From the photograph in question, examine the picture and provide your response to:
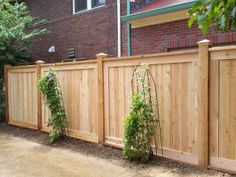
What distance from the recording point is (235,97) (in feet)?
14.1

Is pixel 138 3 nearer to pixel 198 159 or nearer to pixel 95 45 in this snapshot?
pixel 95 45

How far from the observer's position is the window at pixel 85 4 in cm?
1016

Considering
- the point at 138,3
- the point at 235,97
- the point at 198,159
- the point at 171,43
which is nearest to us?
the point at 235,97

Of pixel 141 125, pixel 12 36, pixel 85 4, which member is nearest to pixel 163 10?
pixel 141 125

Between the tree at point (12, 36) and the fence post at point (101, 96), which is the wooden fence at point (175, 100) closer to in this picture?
the fence post at point (101, 96)

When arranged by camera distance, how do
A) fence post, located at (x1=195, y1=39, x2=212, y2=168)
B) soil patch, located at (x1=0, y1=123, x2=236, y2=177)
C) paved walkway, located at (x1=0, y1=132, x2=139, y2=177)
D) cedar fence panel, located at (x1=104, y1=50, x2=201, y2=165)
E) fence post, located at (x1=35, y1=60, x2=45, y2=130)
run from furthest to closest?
fence post, located at (x1=35, y1=60, x2=45, y2=130)
paved walkway, located at (x1=0, y1=132, x2=139, y2=177)
cedar fence panel, located at (x1=104, y1=50, x2=201, y2=165)
soil patch, located at (x1=0, y1=123, x2=236, y2=177)
fence post, located at (x1=195, y1=39, x2=212, y2=168)

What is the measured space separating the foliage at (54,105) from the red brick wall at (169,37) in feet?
8.35

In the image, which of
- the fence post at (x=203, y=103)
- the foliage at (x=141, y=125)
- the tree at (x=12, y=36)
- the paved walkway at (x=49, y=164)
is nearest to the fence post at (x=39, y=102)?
the paved walkway at (x=49, y=164)

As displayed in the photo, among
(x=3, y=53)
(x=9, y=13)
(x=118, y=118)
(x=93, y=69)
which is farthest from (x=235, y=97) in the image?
(x=9, y=13)

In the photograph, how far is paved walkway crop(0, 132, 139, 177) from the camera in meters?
4.99

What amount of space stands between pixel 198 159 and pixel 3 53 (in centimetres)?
767

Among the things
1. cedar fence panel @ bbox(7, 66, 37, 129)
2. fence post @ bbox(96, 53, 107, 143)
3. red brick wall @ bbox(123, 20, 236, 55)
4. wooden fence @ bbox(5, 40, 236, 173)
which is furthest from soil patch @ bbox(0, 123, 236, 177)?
red brick wall @ bbox(123, 20, 236, 55)

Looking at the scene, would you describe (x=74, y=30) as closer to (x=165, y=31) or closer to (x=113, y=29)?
(x=113, y=29)

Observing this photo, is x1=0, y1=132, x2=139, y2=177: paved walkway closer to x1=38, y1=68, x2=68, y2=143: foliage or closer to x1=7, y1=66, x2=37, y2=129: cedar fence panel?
x1=38, y1=68, x2=68, y2=143: foliage
